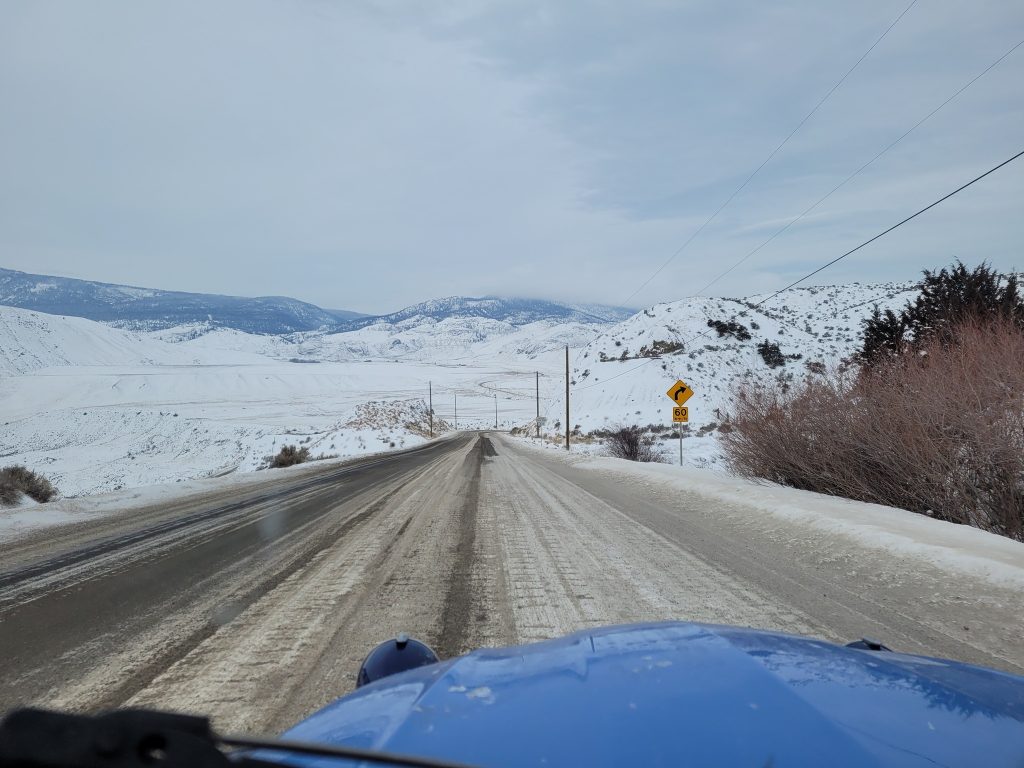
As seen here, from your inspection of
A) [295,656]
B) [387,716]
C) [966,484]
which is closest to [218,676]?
[295,656]

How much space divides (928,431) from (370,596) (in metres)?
8.05

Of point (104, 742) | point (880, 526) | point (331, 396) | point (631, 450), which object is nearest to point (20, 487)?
point (104, 742)

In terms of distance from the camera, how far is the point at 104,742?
832 millimetres

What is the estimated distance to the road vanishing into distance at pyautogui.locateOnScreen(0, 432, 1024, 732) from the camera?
3436 millimetres

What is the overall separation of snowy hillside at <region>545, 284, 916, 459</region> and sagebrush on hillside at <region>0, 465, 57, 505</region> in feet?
113

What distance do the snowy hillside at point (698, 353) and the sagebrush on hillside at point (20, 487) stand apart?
34454mm

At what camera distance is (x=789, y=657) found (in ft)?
6.68

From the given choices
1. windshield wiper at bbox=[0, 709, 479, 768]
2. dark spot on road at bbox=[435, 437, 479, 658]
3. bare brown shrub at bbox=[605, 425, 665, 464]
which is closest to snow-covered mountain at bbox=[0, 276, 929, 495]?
bare brown shrub at bbox=[605, 425, 665, 464]

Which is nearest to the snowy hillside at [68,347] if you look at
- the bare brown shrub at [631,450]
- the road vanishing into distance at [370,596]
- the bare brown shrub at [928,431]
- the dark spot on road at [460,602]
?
the bare brown shrub at [631,450]

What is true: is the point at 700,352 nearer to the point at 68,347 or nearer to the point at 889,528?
the point at 889,528

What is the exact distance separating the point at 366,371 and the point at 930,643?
13247 cm

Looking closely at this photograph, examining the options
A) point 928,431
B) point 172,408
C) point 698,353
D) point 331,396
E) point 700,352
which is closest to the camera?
point 928,431

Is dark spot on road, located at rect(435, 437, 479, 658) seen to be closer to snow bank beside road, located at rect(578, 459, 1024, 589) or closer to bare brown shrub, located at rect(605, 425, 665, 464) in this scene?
snow bank beside road, located at rect(578, 459, 1024, 589)

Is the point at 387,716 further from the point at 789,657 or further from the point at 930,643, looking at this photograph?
the point at 930,643
